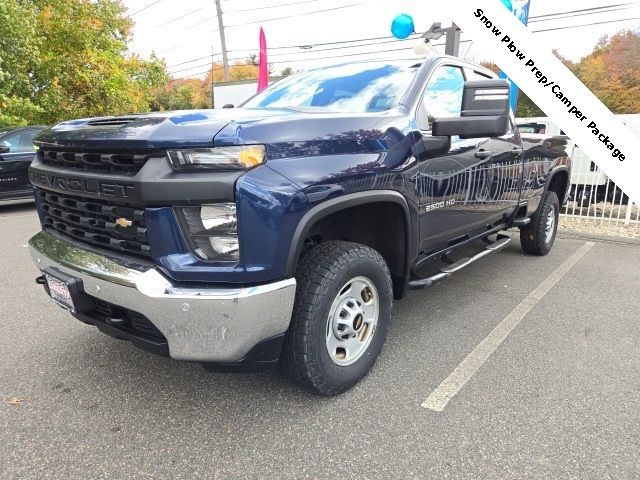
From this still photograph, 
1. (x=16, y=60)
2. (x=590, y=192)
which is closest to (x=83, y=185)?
(x=590, y=192)

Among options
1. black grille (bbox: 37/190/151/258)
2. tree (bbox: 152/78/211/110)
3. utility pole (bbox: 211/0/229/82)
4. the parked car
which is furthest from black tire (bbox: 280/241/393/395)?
tree (bbox: 152/78/211/110)

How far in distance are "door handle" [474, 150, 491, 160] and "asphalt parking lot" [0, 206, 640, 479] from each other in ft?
4.15

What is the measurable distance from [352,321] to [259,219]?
0.91m

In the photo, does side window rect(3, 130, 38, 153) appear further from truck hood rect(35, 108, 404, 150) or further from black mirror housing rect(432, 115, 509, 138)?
black mirror housing rect(432, 115, 509, 138)

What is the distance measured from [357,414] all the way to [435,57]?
2480 mm

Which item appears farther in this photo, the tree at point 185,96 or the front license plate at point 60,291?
the tree at point 185,96

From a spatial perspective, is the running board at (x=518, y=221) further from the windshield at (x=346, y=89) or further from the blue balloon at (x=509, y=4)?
the blue balloon at (x=509, y=4)

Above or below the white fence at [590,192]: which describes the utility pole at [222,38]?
above

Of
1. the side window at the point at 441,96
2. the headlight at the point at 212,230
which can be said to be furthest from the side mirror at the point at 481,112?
the headlight at the point at 212,230

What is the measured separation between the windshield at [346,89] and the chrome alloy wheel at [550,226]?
10.8ft

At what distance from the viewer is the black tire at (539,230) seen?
546cm

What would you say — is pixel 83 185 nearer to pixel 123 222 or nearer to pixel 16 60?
pixel 123 222

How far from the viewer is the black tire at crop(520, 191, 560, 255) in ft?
17.9

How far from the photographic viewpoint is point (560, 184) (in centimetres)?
591
